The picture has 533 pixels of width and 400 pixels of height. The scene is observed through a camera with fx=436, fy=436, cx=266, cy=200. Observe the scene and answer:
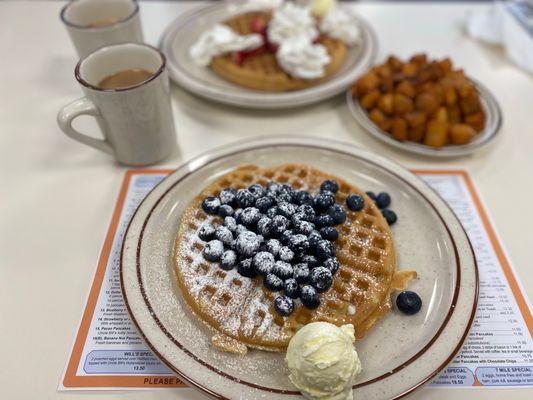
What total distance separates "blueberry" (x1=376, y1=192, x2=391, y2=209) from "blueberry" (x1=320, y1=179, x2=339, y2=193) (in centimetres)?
13

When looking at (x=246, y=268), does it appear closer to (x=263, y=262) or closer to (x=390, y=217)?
(x=263, y=262)

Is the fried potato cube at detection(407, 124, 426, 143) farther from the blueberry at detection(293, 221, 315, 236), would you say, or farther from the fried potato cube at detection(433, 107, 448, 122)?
the blueberry at detection(293, 221, 315, 236)

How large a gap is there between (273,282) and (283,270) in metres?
0.03

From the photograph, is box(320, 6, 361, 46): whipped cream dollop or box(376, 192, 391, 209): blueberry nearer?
box(376, 192, 391, 209): blueberry

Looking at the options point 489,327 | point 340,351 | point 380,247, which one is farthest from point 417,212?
point 340,351

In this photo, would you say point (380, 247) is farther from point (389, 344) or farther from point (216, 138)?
point (216, 138)

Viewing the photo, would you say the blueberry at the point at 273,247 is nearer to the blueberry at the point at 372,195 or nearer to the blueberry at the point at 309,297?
the blueberry at the point at 309,297

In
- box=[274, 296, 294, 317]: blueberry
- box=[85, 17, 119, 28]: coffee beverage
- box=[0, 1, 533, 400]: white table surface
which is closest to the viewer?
box=[274, 296, 294, 317]: blueberry

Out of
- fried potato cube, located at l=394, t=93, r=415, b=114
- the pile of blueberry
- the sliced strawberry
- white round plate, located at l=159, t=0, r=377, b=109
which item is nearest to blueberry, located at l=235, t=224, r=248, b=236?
the pile of blueberry

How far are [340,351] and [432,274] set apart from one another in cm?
37

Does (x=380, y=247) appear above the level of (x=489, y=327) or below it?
above

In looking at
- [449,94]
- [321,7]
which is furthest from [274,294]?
[321,7]

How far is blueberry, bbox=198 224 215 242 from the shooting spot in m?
1.08

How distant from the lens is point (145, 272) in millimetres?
1043
